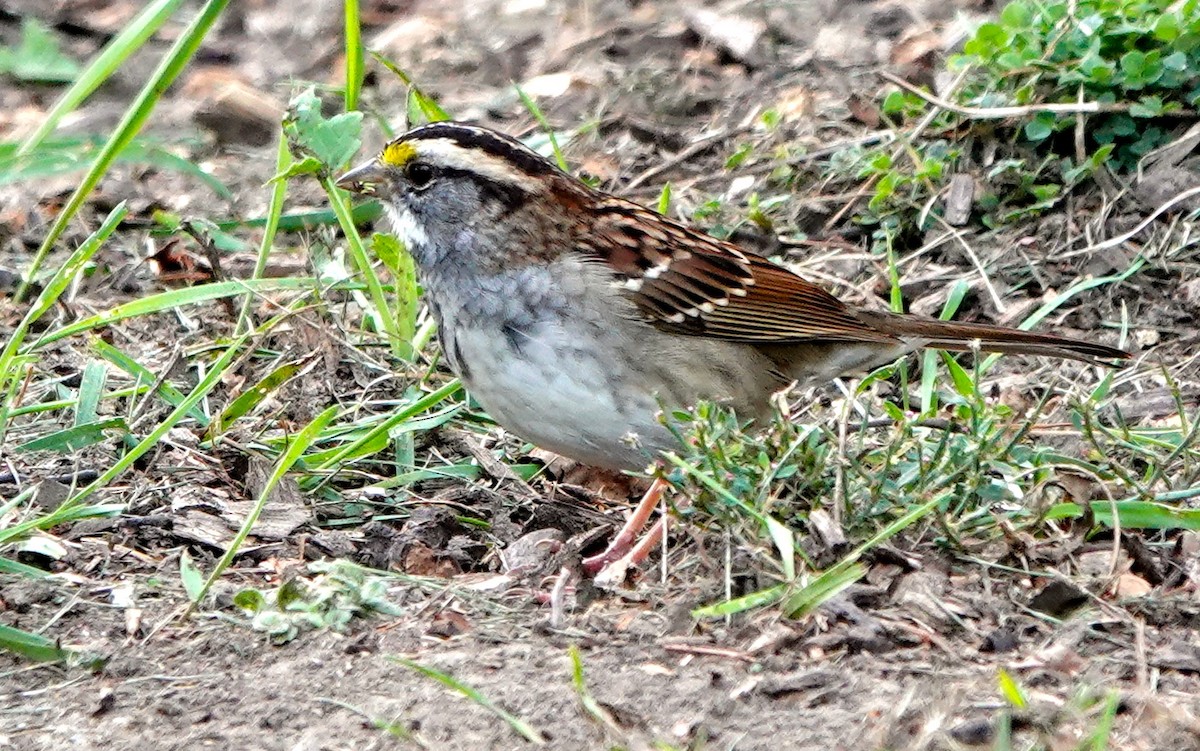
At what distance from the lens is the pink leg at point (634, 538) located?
170 inches

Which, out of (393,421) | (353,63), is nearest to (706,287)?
(393,421)

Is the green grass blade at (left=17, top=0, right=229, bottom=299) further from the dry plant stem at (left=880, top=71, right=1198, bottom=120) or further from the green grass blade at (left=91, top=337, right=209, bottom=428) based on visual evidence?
the dry plant stem at (left=880, top=71, right=1198, bottom=120)

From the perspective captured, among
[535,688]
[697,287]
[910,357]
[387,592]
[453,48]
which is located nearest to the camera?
[535,688]

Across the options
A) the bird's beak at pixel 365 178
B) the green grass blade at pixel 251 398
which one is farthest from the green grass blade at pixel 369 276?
the green grass blade at pixel 251 398

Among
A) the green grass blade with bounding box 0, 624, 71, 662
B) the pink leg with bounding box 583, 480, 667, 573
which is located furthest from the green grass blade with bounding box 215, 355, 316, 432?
the green grass blade with bounding box 0, 624, 71, 662

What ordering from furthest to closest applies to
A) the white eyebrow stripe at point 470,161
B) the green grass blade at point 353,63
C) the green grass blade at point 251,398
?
1. the green grass blade at point 353,63
2. the white eyebrow stripe at point 470,161
3. the green grass blade at point 251,398

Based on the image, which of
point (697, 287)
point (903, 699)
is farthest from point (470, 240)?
point (903, 699)

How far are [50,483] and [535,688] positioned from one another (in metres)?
1.83

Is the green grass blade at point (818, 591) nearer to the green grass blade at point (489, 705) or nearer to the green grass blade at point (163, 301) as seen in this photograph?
the green grass blade at point (489, 705)

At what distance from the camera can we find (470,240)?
485 centimetres

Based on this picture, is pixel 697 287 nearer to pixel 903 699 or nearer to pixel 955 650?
pixel 955 650

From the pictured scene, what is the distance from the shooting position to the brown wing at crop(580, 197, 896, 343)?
4.85 metres

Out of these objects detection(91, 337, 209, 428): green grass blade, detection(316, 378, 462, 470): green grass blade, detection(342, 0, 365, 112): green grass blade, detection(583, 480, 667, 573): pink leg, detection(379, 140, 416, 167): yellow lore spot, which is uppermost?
detection(342, 0, 365, 112): green grass blade

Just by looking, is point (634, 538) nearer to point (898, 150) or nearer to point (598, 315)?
point (598, 315)
